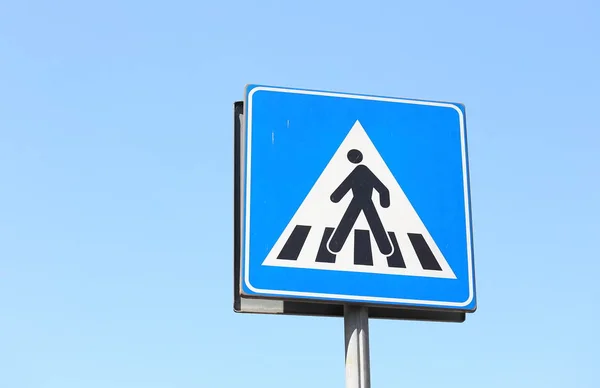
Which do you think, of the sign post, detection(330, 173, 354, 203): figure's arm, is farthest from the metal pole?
detection(330, 173, 354, 203): figure's arm

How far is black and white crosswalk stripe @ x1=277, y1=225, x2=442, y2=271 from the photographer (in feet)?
9.34

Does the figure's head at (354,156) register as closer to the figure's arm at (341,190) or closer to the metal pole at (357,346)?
the figure's arm at (341,190)

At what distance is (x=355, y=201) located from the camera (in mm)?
2961

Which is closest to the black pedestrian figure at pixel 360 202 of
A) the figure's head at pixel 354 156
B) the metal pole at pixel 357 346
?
the figure's head at pixel 354 156

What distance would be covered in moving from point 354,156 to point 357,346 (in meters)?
0.67

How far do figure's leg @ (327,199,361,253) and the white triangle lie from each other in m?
0.01

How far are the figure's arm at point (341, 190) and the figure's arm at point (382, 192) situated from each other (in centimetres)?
9

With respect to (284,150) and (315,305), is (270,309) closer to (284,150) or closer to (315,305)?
(315,305)

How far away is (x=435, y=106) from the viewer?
3242mm

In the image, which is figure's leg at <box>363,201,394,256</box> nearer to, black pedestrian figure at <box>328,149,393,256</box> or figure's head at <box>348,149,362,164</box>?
black pedestrian figure at <box>328,149,393,256</box>

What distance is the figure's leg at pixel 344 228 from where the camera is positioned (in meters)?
2.87

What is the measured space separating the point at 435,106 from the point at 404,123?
0.52ft

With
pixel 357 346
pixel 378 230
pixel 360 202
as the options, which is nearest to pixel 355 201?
pixel 360 202

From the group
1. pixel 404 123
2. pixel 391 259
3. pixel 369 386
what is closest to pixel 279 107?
pixel 404 123
